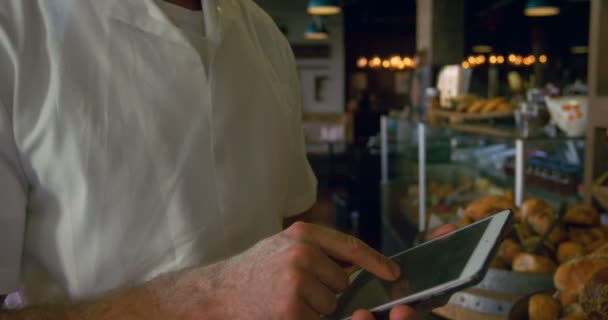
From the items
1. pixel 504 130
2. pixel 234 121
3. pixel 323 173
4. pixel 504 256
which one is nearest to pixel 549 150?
pixel 504 130

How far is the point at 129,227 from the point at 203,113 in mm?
246

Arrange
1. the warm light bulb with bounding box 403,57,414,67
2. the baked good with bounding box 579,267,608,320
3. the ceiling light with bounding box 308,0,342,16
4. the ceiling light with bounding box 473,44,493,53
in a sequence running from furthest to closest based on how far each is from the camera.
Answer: the ceiling light with bounding box 473,44,493,53 → the warm light bulb with bounding box 403,57,414,67 → the ceiling light with bounding box 308,0,342,16 → the baked good with bounding box 579,267,608,320

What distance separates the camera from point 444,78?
13.4ft

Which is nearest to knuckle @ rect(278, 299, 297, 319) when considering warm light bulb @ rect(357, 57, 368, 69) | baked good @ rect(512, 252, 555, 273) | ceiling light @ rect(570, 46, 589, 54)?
baked good @ rect(512, 252, 555, 273)

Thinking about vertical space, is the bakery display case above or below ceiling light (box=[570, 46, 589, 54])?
below

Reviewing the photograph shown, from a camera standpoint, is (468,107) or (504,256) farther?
(468,107)

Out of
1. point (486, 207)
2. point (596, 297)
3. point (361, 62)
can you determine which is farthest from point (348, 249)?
point (361, 62)

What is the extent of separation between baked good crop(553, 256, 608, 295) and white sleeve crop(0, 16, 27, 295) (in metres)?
1.08

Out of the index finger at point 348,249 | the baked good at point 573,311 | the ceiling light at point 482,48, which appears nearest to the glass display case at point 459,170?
the baked good at point 573,311

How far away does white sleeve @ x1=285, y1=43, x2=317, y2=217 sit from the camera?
1.34m

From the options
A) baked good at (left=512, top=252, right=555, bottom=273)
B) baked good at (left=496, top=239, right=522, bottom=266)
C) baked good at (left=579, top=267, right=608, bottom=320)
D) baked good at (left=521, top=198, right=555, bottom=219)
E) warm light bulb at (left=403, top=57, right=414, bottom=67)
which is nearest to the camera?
baked good at (left=579, top=267, right=608, bottom=320)

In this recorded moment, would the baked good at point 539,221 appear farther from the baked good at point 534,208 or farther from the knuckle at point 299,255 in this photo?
the knuckle at point 299,255

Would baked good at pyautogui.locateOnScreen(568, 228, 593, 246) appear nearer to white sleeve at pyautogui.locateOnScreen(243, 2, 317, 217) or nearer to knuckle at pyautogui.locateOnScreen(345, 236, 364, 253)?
white sleeve at pyautogui.locateOnScreen(243, 2, 317, 217)

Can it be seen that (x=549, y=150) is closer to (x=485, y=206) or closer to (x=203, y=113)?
(x=485, y=206)
